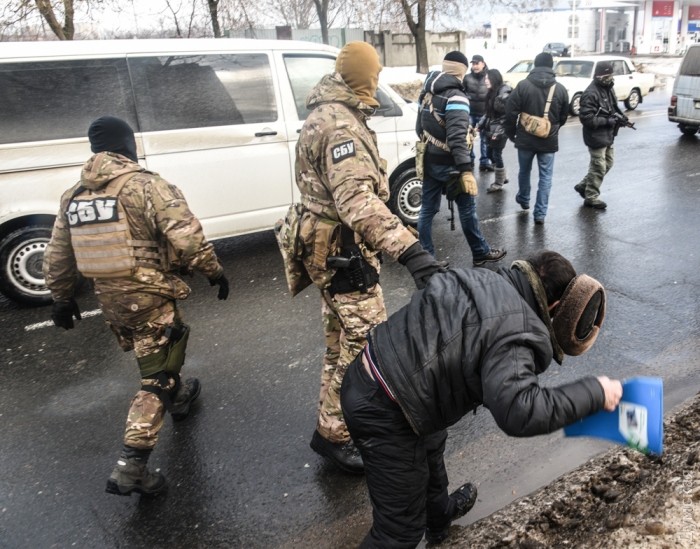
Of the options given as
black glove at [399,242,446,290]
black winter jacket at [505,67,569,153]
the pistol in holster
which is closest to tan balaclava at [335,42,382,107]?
the pistol in holster

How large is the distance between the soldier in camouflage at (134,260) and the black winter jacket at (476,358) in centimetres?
134

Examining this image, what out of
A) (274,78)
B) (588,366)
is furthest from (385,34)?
(588,366)

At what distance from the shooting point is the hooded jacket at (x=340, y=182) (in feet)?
8.27

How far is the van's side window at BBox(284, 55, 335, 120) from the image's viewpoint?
5.81m

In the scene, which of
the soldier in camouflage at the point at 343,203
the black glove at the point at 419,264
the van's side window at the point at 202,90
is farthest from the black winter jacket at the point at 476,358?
the van's side window at the point at 202,90

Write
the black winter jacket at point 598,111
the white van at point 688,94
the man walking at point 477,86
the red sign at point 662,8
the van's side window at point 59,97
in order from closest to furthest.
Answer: the van's side window at point 59,97
the black winter jacket at point 598,111
the man walking at point 477,86
the white van at point 688,94
the red sign at point 662,8

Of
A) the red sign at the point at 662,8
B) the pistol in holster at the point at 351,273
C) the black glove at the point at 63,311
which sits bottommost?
the black glove at the point at 63,311

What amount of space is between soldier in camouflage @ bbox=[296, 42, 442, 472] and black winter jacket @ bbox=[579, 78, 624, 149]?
495 centimetres

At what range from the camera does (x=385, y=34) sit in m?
32.2

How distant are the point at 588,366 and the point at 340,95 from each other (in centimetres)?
245

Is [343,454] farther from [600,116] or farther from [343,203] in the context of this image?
[600,116]

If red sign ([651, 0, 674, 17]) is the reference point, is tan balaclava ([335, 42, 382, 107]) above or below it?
below

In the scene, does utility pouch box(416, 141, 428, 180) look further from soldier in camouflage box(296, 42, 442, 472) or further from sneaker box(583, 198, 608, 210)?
sneaker box(583, 198, 608, 210)

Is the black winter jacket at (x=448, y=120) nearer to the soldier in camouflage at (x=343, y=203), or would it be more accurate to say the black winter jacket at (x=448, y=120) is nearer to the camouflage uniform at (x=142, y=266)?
the soldier in camouflage at (x=343, y=203)
